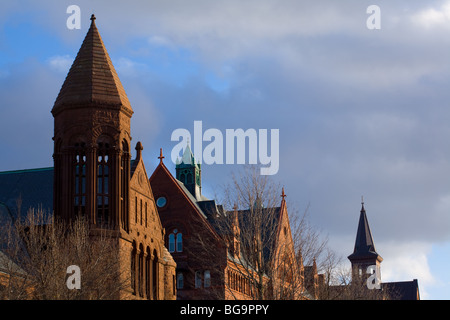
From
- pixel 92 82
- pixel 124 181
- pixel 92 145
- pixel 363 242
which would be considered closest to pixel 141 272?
pixel 124 181

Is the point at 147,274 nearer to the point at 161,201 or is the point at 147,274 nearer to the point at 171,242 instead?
the point at 171,242

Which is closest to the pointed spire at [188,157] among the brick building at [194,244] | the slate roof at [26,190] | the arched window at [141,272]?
the brick building at [194,244]

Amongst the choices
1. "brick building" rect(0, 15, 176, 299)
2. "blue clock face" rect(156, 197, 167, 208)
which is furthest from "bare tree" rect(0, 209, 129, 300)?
"blue clock face" rect(156, 197, 167, 208)

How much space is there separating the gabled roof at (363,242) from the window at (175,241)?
2788 inches

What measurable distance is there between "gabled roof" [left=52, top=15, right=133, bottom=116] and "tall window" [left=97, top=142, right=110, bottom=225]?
2.82 m

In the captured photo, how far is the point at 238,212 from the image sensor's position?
53594mm

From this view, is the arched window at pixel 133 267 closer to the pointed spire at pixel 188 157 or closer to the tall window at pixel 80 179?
the tall window at pixel 80 179

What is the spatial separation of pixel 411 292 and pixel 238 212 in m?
108

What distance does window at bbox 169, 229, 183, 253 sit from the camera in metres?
75.9

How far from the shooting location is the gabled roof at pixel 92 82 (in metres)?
54.5

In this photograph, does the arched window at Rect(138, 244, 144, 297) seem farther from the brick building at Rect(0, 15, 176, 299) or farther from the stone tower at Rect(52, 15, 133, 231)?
the stone tower at Rect(52, 15, 133, 231)

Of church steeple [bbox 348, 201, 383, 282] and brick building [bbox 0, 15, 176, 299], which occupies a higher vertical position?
church steeple [bbox 348, 201, 383, 282]

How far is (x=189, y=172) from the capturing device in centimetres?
8975
